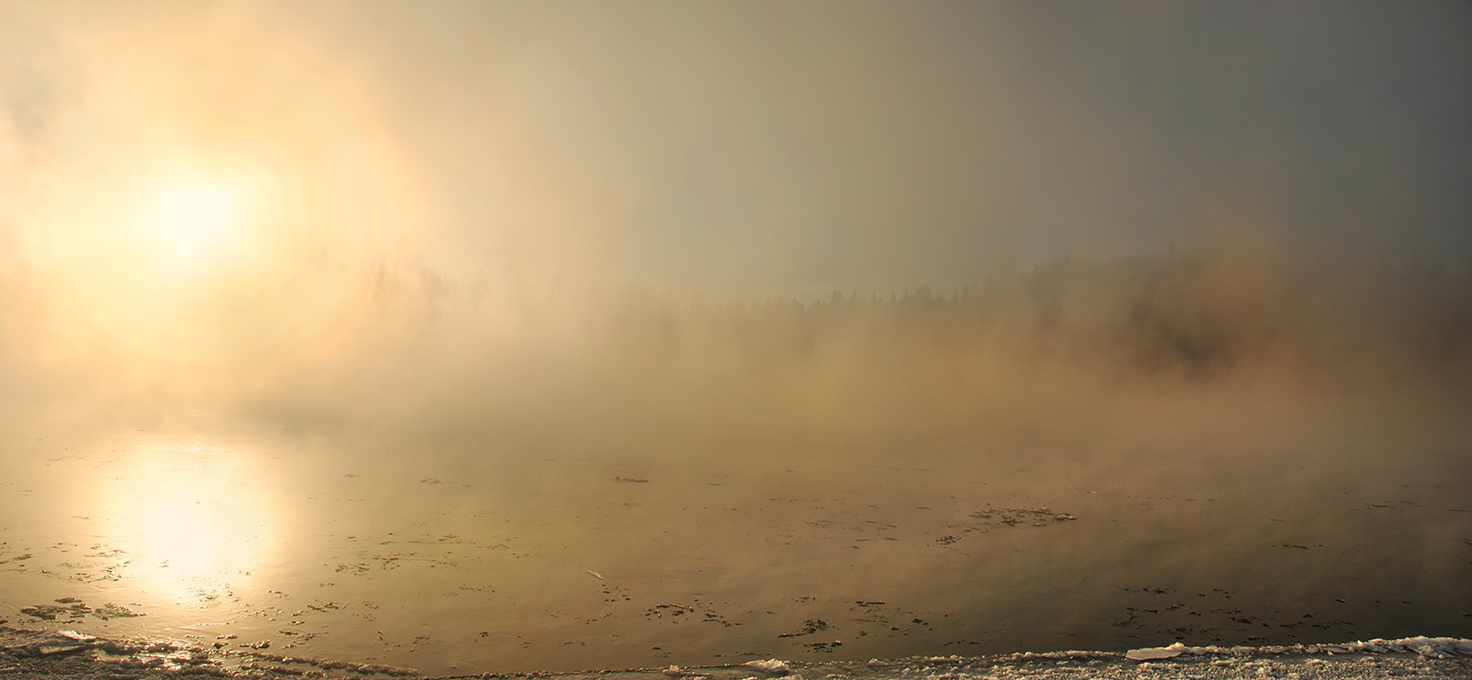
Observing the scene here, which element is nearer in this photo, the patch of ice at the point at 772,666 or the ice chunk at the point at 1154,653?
the patch of ice at the point at 772,666

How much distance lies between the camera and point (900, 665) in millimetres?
4406

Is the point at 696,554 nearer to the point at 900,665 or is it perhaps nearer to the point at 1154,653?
the point at 900,665

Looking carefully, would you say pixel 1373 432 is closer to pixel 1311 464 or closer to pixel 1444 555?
pixel 1311 464

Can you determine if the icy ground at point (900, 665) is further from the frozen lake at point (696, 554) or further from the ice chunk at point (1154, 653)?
the frozen lake at point (696, 554)

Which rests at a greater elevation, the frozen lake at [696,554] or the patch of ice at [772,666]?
the patch of ice at [772,666]

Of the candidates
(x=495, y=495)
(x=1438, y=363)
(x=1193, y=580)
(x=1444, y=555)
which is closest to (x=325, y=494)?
(x=495, y=495)

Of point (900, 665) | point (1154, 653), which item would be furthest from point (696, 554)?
point (1154, 653)

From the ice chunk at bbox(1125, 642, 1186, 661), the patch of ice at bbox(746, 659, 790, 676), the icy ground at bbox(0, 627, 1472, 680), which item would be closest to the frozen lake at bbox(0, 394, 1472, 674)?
the icy ground at bbox(0, 627, 1472, 680)

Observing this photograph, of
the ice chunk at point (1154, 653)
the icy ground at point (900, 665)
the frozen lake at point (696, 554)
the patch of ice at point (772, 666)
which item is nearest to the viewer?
the icy ground at point (900, 665)

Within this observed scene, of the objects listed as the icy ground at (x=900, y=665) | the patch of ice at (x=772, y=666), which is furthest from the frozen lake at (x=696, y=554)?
the patch of ice at (x=772, y=666)

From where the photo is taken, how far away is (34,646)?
4.30 meters

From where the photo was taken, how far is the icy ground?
4.10 metres

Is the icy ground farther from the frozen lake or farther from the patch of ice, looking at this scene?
the frozen lake

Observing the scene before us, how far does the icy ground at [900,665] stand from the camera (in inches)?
161
